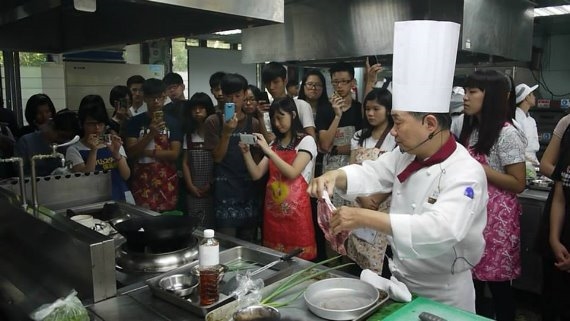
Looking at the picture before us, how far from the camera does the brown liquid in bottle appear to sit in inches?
49.6

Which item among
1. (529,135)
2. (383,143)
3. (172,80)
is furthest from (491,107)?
(172,80)

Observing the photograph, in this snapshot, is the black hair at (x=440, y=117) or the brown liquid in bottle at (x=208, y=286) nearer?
the brown liquid in bottle at (x=208, y=286)

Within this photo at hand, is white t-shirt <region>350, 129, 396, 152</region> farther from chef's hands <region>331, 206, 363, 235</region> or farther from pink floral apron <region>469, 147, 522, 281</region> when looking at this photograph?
chef's hands <region>331, 206, 363, 235</region>

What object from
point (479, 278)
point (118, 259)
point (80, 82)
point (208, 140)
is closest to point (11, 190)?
point (118, 259)

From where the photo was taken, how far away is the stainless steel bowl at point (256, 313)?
1188 mm

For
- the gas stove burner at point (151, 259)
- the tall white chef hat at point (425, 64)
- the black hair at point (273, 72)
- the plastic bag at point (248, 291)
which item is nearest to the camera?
the plastic bag at point (248, 291)

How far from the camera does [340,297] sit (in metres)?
1.33

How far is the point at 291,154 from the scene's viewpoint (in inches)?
105

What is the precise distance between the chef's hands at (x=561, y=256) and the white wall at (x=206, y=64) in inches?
232

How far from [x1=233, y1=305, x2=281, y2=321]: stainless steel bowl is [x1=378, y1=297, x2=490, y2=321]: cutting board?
30 centimetres

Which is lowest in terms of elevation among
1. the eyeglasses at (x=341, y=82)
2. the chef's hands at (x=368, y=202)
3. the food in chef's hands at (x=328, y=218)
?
the chef's hands at (x=368, y=202)

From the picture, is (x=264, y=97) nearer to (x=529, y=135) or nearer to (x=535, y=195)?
(x=535, y=195)

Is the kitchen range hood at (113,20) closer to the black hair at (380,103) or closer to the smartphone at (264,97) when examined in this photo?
the black hair at (380,103)

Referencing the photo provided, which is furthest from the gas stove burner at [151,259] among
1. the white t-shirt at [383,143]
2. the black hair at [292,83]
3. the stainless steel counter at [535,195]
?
the black hair at [292,83]
